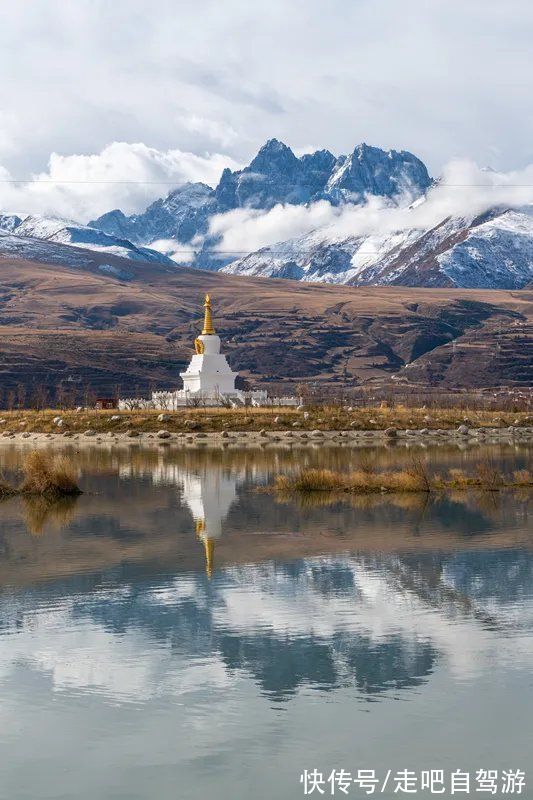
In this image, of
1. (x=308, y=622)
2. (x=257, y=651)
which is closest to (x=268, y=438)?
(x=308, y=622)

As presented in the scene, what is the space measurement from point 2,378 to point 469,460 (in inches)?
5528

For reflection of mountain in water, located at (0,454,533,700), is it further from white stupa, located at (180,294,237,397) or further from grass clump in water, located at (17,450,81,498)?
white stupa, located at (180,294,237,397)

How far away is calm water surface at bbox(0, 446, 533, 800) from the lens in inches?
623

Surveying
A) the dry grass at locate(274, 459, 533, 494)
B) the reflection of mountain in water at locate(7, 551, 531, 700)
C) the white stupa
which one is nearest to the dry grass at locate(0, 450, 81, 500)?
the dry grass at locate(274, 459, 533, 494)

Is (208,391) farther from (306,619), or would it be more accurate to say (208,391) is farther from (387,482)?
(306,619)

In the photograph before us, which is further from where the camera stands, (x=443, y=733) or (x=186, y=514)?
(x=186, y=514)

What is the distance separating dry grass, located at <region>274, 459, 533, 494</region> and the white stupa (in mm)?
67424

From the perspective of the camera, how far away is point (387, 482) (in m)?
48.0

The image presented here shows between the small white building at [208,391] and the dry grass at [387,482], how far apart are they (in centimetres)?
6206

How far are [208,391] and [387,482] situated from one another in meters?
70.9

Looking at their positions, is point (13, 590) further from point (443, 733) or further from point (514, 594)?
point (443, 733)

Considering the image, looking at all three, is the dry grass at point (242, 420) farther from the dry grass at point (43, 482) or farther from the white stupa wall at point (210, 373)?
the dry grass at point (43, 482)

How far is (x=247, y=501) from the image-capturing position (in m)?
45.3

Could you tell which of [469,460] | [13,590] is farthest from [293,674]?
[469,460]
